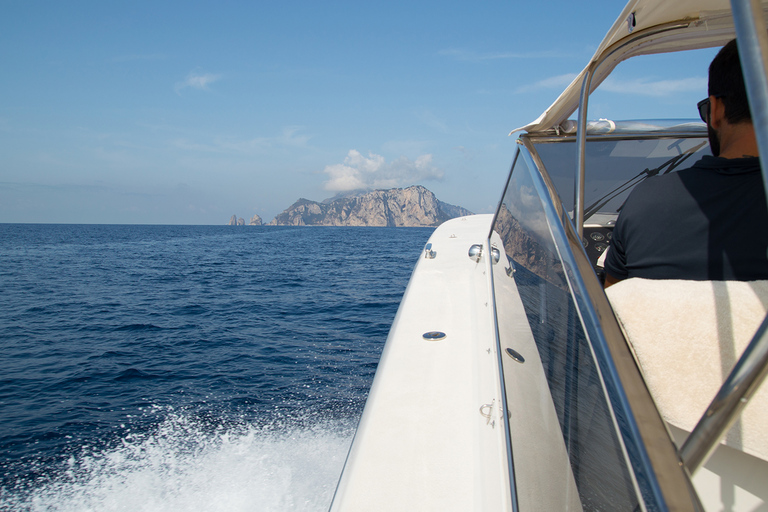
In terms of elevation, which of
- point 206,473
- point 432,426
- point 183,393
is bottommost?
point 183,393

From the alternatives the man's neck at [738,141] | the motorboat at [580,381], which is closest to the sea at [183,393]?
the motorboat at [580,381]

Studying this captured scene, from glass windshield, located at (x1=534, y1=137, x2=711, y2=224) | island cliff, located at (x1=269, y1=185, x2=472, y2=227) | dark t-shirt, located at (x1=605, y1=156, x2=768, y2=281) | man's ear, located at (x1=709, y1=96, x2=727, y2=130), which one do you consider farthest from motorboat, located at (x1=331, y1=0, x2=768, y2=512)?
island cliff, located at (x1=269, y1=185, x2=472, y2=227)

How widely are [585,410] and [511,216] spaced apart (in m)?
1.70

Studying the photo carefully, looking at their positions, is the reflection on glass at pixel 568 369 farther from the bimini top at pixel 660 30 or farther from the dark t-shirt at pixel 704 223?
the bimini top at pixel 660 30

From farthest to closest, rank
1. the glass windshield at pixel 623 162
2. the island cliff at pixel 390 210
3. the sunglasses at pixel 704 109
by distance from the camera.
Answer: the island cliff at pixel 390 210 → the glass windshield at pixel 623 162 → the sunglasses at pixel 704 109

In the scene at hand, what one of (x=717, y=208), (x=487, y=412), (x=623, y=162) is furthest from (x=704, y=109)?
(x=623, y=162)

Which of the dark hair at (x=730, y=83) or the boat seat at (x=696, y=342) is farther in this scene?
the dark hair at (x=730, y=83)

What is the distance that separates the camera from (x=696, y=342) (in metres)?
0.88

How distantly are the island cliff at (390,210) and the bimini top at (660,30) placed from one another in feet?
438

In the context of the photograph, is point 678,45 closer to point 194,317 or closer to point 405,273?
point 194,317

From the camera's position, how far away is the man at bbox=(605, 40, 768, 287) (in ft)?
3.16

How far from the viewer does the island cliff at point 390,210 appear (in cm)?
14325

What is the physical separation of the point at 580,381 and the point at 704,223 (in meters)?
0.51

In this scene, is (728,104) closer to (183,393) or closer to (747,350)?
(747,350)
